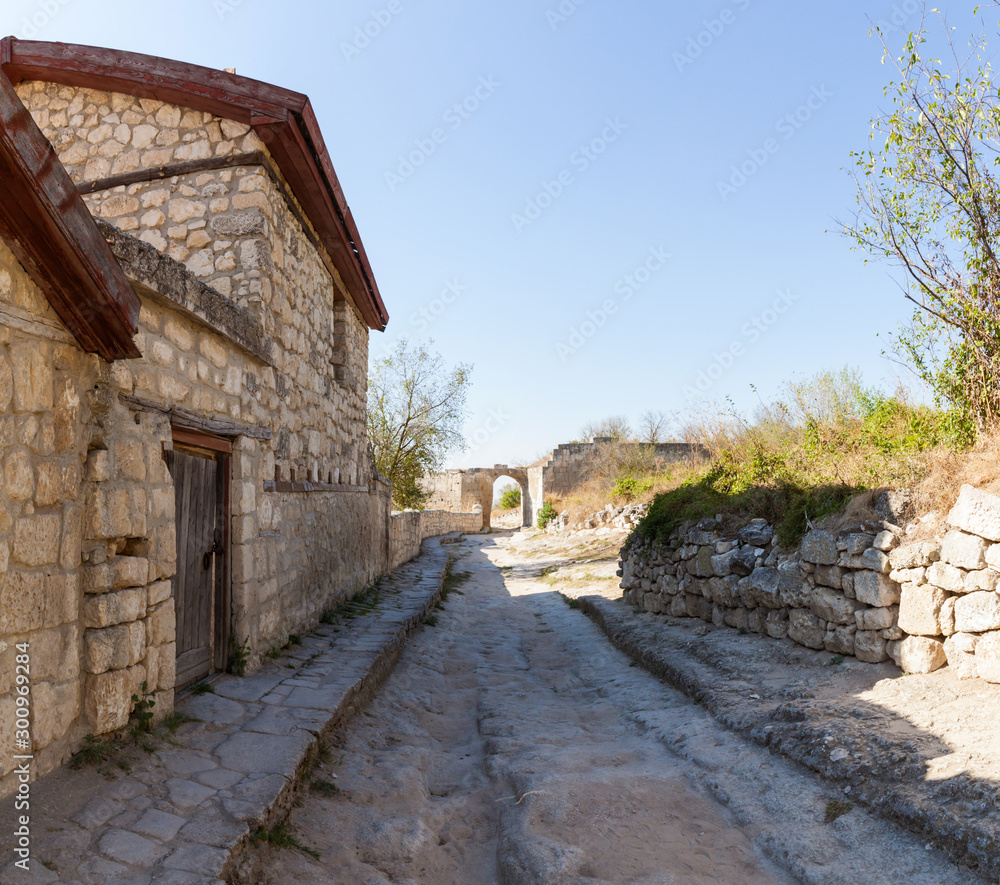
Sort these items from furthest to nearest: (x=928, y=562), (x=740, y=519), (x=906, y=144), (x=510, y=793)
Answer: (x=740, y=519) < (x=906, y=144) < (x=928, y=562) < (x=510, y=793)

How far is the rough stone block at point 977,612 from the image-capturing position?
3.61 meters

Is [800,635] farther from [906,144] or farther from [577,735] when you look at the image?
[906,144]

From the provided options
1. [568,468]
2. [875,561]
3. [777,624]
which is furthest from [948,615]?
[568,468]

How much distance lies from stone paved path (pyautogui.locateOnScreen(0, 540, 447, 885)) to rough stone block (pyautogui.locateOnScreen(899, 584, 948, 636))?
381cm

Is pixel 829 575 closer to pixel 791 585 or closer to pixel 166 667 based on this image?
pixel 791 585

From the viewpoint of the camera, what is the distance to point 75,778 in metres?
2.71

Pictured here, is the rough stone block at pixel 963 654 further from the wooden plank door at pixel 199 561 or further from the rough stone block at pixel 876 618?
the wooden plank door at pixel 199 561

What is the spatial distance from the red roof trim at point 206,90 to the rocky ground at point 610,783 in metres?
4.74

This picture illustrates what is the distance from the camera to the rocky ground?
281 cm

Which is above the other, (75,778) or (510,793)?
(75,778)

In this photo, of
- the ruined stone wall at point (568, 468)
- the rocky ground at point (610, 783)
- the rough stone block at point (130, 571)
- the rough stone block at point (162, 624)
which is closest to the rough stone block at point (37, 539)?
the rough stone block at point (130, 571)

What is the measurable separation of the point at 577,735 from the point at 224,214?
16.6 feet

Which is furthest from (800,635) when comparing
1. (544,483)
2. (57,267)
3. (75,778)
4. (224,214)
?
(544,483)

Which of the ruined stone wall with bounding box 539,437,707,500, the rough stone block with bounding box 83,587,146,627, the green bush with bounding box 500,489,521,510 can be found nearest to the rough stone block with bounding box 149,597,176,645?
the rough stone block with bounding box 83,587,146,627
